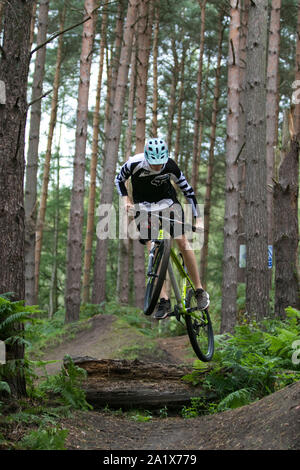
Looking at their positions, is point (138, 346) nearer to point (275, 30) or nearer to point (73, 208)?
point (73, 208)

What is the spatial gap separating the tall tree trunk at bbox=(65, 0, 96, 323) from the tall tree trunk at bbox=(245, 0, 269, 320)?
5143 mm

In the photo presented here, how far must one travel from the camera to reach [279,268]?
9.94 meters

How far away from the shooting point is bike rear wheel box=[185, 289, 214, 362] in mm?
6555

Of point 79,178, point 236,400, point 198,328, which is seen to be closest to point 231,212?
point 79,178

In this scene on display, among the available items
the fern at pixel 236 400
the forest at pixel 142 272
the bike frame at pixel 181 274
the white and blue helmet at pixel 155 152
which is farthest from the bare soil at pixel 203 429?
the white and blue helmet at pixel 155 152

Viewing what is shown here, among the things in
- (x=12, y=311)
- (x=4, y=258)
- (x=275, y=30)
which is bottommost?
(x=12, y=311)

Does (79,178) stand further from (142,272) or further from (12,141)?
(12,141)

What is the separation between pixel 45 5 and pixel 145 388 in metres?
11.5

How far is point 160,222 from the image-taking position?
6.59 meters

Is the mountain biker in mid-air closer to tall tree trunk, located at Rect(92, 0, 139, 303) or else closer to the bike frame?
the bike frame

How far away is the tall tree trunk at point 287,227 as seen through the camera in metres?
9.85

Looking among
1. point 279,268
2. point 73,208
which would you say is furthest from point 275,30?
point 279,268

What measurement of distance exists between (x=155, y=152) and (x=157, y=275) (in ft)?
4.79

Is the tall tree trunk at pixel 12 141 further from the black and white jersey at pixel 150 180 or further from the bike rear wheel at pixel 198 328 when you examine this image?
the bike rear wheel at pixel 198 328
